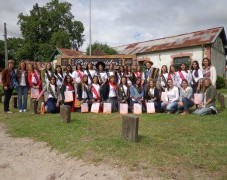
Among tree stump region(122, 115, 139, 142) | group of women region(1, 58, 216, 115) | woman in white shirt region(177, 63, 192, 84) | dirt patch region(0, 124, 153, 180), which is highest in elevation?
woman in white shirt region(177, 63, 192, 84)

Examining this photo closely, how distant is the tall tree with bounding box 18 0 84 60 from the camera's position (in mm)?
51594

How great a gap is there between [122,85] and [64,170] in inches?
244

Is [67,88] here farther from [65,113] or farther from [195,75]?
[195,75]

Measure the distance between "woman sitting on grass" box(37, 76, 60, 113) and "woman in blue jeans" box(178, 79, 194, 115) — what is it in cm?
437

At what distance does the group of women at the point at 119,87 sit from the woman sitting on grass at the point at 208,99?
0.13 m

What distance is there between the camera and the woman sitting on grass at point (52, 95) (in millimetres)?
10883

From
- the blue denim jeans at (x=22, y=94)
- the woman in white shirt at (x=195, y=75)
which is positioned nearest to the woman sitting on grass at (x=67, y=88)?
the blue denim jeans at (x=22, y=94)

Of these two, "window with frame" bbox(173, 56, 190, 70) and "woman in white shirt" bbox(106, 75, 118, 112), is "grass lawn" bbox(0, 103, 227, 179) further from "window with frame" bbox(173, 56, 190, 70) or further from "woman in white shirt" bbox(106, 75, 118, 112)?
"window with frame" bbox(173, 56, 190, 70)

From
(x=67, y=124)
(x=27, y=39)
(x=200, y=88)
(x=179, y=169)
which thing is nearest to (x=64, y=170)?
(x=179, y=169)

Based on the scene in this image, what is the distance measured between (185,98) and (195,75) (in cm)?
112

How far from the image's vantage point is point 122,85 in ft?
36.3

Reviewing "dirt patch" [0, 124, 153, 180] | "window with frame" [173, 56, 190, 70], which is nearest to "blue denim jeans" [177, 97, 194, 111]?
"dirt patch" [0, 124, 153, 180]

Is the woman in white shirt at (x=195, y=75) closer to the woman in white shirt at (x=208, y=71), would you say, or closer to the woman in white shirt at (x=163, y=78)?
the woman in white shirt at (x=208, y=71)

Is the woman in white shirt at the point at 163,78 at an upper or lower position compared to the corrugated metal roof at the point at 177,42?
lower
